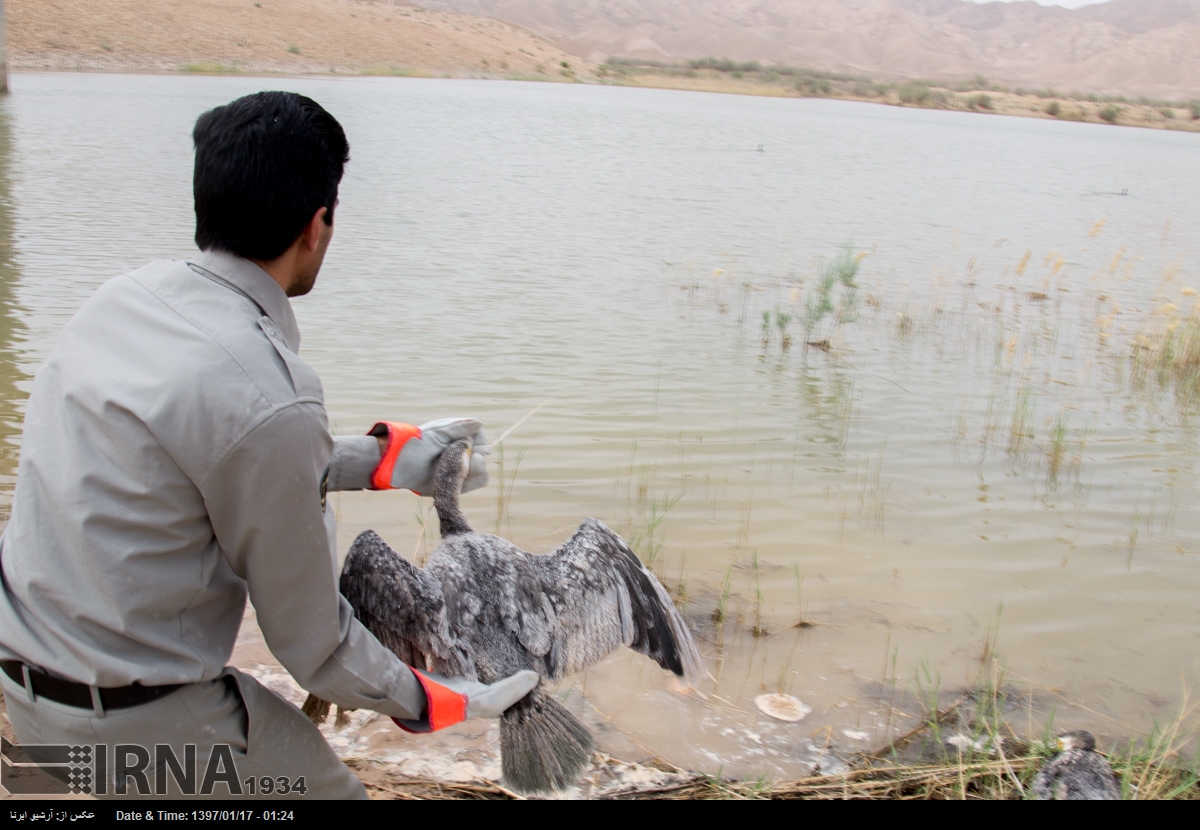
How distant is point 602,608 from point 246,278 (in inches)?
60.0

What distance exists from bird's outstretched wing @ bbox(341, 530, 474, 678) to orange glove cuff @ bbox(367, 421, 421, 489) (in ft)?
0.52

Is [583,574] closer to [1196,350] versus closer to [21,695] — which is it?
[21,695]

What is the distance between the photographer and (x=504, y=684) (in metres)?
2.40

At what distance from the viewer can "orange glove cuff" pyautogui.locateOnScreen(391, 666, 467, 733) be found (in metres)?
2.15

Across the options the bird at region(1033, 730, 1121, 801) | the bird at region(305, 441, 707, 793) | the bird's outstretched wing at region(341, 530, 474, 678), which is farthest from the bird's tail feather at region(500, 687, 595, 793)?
the bird at region(1033, 730, 1121, 801)

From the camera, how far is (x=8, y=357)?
277 inches

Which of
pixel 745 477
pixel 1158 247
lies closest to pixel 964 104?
pixel 1158 247

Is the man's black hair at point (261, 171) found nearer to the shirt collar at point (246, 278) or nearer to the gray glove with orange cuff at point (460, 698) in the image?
the shirt collar at point (246, 278)

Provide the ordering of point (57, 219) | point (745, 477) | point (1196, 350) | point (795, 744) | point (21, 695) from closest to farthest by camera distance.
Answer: point (21, 695), point (795, 744), point (745, 477), point (1196, 350), point (57, 219)

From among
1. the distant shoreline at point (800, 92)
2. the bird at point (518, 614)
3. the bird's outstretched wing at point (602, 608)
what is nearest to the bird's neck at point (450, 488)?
the bird at point (518, 614)

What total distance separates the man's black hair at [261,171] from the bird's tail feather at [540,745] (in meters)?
1.47

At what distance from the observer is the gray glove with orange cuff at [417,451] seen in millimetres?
2672

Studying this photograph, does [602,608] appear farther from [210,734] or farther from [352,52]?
[352,52]
